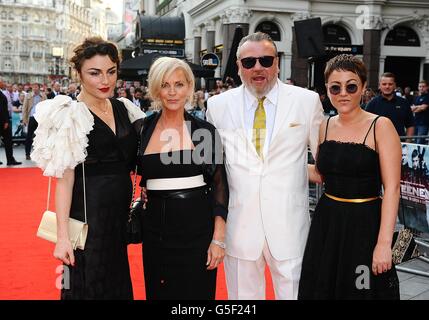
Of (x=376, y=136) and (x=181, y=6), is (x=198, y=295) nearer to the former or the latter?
(x=376, y=136)

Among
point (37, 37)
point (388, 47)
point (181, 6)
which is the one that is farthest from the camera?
point (37, 37)

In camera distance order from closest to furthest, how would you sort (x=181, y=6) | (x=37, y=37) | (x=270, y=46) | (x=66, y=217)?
1. (x=66, y=217)
2. (x=270, y=46)
3. (x=181, y=6)
4. (x=37, y=37)

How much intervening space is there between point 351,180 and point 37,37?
125 meters

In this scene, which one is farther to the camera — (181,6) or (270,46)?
(181,6)

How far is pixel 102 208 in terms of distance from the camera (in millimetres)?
2959

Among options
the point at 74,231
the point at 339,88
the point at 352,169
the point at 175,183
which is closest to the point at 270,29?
the point at 339,88

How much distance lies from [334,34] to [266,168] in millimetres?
20231

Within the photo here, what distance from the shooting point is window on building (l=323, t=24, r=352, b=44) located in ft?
71.5

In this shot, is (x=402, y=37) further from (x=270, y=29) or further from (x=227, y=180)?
(x=227, y=180)

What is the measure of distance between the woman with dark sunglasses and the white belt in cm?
80

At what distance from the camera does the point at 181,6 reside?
96.8 ft
